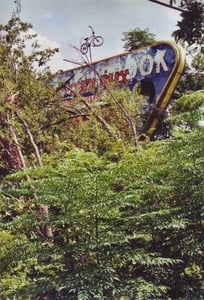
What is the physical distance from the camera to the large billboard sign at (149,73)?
892cm

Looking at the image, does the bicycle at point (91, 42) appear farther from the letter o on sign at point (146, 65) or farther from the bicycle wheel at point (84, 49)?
the letter o on sign at point (146, 65)

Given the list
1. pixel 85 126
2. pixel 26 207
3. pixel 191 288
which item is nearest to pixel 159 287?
pixel 191 288

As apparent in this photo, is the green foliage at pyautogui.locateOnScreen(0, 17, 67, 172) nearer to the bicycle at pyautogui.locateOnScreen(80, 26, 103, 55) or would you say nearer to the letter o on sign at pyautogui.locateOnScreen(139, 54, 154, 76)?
the bicycle at pyautogui.locateOnScreen(80, 26, 103, 55)

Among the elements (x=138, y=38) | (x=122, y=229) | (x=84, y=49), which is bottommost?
(x=122, y=229)

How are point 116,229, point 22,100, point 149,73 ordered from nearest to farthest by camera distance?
point 116,229
point 22,100
point 149,73

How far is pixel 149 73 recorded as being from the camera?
951 cm

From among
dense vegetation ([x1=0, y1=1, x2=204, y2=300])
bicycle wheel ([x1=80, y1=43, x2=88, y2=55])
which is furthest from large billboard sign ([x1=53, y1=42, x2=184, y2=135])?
dense vegetation ([x1=0, y1=1, x2=204, y2=300])

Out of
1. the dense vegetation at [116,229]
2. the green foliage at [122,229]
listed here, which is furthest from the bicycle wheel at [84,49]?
the green foliage at [122,229]

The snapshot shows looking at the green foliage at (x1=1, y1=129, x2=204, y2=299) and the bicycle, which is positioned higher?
the bicycle

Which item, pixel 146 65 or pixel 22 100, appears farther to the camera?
pixel 146 65

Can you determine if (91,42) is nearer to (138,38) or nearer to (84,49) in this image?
(84,49)

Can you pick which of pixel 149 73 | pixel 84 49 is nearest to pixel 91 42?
pixel 84 49

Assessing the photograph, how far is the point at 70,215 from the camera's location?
10.8ft

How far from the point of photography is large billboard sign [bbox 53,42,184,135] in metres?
8.92
